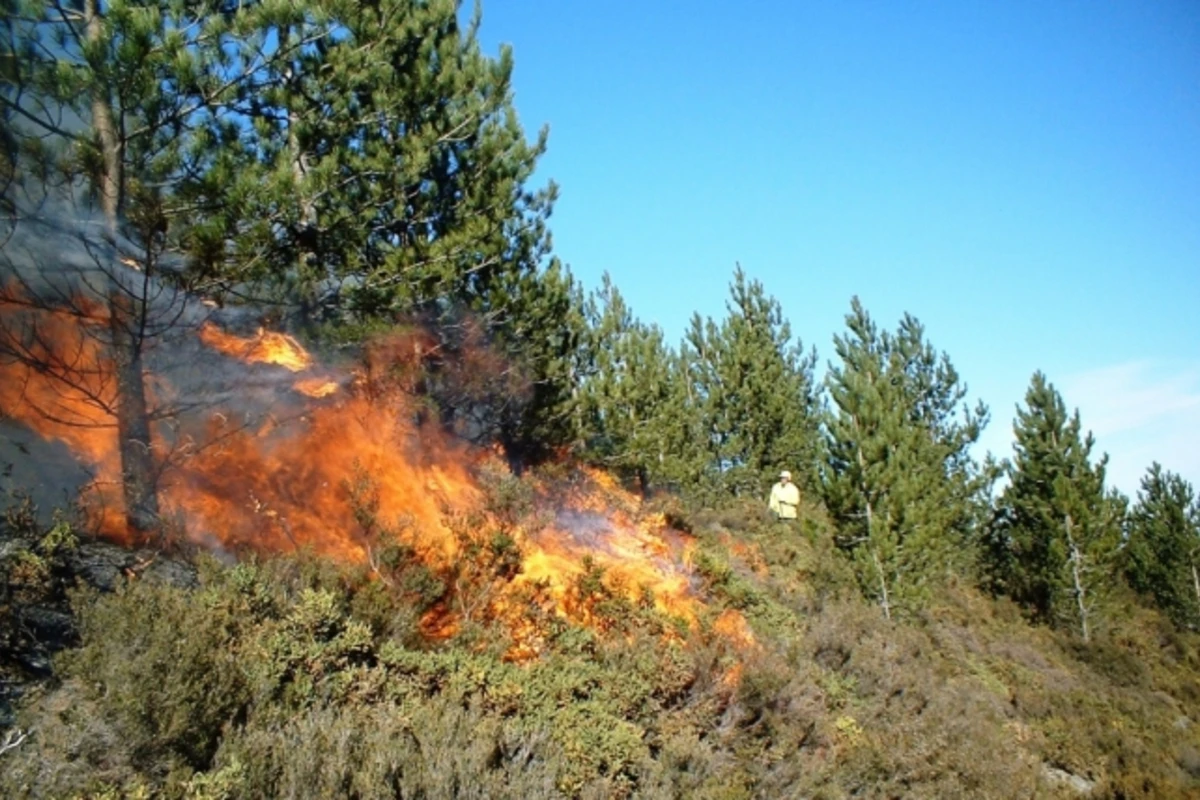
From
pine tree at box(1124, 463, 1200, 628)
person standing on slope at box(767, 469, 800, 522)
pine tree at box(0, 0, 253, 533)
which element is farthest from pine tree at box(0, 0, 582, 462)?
pine tree at box(1124, 463, 1200, 628)

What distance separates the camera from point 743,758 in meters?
7.03

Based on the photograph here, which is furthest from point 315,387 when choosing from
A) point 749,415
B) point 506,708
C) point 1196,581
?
point 1196,581

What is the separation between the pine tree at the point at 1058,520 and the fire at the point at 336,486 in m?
14.9

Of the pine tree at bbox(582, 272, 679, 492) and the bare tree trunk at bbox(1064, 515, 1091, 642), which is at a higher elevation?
the pine tree at bbox(582, 272, 679, 492)

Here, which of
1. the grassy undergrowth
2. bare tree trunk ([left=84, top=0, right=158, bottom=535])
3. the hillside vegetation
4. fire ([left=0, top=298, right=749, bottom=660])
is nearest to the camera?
the grassy undergrowth

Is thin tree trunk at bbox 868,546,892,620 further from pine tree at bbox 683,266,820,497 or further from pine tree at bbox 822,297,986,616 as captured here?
pine tree at bbox 683,266,820,497

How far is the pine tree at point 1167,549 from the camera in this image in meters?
26.5

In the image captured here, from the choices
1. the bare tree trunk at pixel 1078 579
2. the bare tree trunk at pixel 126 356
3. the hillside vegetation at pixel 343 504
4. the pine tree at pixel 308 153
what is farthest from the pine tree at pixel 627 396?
the bare tree trunk at pixel 1078 579

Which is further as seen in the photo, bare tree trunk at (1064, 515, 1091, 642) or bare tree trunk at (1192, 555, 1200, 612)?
bare tree trunk at (1192, 555, 1200, 612)

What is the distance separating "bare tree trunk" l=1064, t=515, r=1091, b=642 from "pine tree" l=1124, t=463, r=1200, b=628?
8.53 m

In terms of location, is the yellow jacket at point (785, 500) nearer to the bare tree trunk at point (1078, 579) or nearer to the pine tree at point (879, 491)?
the pine tree at point (879, 491)

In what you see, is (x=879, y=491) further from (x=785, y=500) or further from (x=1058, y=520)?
(x=1058, y=520)

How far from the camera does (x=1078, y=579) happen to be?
21.1m

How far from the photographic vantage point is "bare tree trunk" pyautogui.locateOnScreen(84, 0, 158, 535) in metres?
7.25
